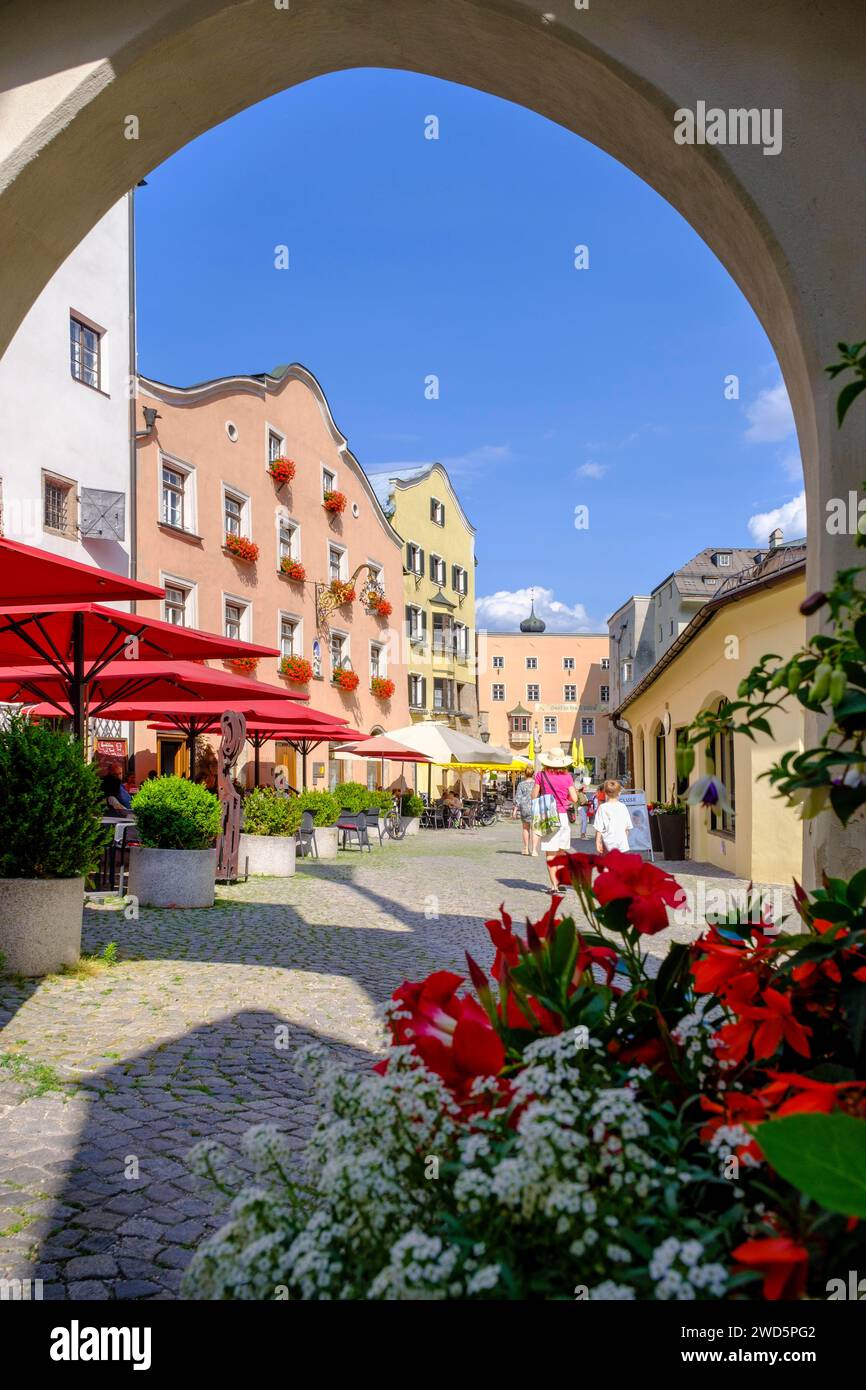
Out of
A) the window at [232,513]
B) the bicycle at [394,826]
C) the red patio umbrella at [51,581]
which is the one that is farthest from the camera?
the bicycle at [394,826]

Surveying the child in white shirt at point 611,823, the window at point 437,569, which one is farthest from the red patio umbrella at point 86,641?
the window at point 437,569

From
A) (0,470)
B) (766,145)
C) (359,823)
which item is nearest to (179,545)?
(0,470)

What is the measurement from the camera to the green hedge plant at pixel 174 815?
9.66 m

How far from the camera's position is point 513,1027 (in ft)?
4.35

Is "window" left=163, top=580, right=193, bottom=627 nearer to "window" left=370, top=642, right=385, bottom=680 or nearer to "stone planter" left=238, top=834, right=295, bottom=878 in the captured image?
"stone planter" left=238, top=834, right=295, bottom=878

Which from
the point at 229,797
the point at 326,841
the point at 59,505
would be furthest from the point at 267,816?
the point at 59,505

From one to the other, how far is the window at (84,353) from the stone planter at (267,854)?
381 inches

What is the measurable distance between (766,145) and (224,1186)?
106 inches

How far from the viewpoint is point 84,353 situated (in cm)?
1780

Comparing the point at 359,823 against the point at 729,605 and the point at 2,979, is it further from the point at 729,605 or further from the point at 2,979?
the point at 2,979

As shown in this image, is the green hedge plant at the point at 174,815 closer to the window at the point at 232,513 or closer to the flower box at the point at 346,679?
the window at the point at 232,513

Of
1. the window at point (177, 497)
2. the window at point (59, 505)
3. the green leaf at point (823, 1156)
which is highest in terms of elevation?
the window at point (177, 497)

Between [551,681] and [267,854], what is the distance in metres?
56.3

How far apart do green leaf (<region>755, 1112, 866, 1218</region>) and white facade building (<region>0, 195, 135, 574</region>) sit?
53.0 ft
